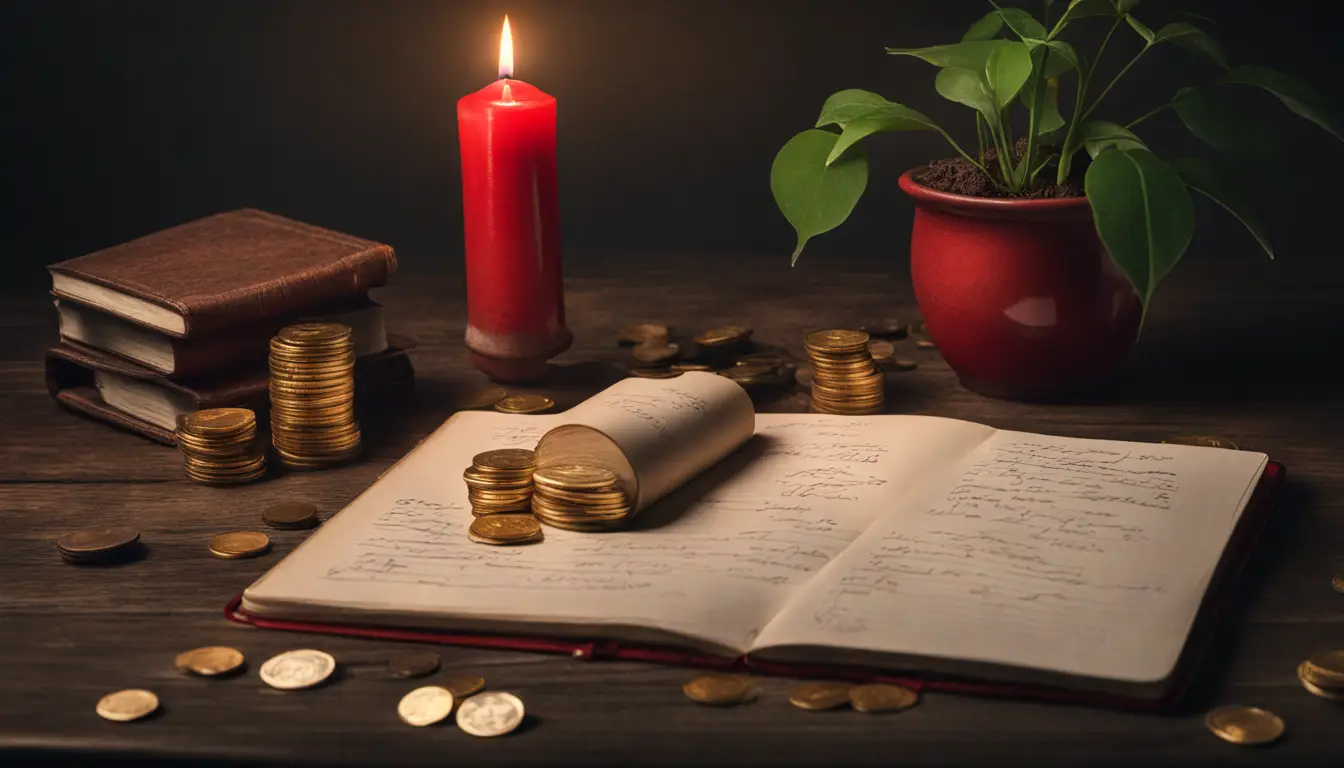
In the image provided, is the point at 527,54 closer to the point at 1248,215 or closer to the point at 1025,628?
the point at 1248,215

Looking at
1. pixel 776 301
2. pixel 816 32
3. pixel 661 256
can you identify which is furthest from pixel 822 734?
pixel 816 32

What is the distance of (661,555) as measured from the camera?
1.08 meters

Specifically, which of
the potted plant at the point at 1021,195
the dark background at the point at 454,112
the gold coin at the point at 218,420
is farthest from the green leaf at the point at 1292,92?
the gold coin at the point at 218,420

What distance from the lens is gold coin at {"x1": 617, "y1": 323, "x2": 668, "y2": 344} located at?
1680mm

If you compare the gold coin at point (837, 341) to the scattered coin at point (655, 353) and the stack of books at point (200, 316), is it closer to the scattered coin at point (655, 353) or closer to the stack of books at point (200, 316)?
the scattered coin at point (655, 353)

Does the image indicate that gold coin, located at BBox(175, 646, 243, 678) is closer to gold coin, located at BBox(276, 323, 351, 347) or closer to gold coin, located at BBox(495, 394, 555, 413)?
gold coin, located at BBox(276, 323, 351, 347)

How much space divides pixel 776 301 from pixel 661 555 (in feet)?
2.61

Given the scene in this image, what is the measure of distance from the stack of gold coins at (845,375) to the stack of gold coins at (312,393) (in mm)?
419

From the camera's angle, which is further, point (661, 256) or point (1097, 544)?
point (661, 256)

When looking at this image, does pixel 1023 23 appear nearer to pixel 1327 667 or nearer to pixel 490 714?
pixel 1327 667

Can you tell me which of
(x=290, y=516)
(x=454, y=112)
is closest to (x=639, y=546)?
(x=290, y=516)

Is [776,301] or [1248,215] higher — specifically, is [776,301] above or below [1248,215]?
below

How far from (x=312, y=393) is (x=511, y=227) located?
0.91ft

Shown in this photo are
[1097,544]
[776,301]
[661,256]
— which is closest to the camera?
[1097,544]
